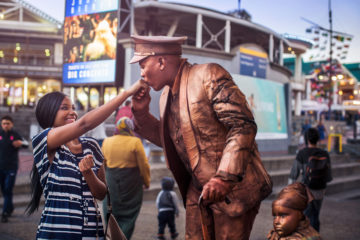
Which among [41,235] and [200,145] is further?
[41,235]

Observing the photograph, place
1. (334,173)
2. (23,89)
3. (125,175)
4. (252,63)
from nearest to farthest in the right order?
(125,175)
(334,173)
(252,63)
(23,89)

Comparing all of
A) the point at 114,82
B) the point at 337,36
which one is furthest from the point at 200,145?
the point at 337,36

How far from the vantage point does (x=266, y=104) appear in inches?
607

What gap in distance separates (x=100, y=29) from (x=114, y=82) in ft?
7.73

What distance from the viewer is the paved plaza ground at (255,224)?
19.4 feet

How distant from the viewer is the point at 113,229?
2674 millimetres

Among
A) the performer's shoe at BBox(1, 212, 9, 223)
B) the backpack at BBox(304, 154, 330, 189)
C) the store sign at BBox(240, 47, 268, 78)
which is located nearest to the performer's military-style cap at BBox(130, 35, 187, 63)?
the backpack at BBox(304, 154, 330, 189)

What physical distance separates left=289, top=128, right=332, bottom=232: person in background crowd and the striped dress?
13.5ft

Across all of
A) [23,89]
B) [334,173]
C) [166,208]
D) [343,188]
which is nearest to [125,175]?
[166,208]

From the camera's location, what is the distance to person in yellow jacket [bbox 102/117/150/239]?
518cm

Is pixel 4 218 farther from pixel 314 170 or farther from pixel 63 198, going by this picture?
pixel 314 170

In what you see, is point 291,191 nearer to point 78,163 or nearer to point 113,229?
point 113,229

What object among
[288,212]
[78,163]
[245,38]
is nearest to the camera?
[78,163]

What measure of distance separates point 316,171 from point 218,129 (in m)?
4.12
